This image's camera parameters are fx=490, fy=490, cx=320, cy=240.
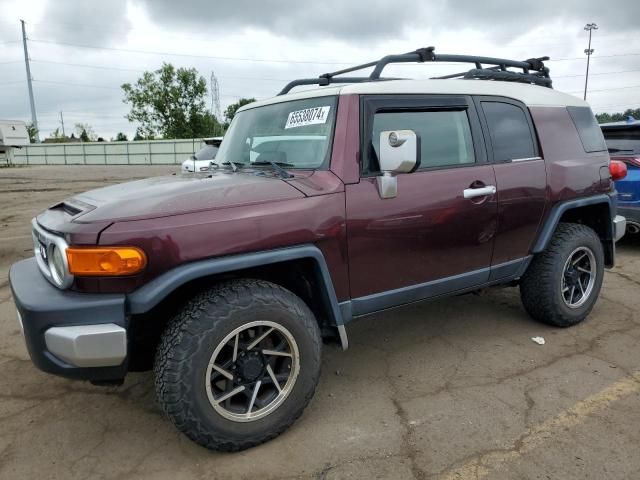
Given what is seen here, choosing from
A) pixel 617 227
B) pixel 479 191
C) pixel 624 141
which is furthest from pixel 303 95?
pixel 624 141

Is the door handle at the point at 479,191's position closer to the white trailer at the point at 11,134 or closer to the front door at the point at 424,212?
the front door at the point at 424,212

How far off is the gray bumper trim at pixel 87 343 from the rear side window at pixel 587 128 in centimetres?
367

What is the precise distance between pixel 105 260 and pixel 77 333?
33 centimetres

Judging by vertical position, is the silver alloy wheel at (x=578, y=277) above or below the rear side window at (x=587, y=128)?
below

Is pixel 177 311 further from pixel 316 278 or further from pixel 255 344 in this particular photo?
pixel 316 278

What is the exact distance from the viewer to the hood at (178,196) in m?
2.27

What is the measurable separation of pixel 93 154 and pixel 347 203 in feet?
159

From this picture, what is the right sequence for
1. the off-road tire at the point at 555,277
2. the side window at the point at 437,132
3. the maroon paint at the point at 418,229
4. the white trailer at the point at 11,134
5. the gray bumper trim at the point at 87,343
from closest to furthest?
the gray bumper trim at the point at 87,343
the maroon paint at the point at 418,229
the side window at the point at 437,132
the off-road tire at the point at 555,277
the white trailer at the point at 11,134

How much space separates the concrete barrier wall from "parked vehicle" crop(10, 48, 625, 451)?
38.5 metres

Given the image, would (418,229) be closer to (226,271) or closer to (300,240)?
(300,240)

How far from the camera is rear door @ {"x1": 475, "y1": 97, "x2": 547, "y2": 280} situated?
336cm

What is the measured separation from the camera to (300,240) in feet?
8.29

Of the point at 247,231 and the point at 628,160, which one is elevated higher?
the point at 628,160

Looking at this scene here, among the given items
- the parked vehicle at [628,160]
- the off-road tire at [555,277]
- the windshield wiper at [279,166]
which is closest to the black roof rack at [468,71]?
the windshield wiper at [279,166]
